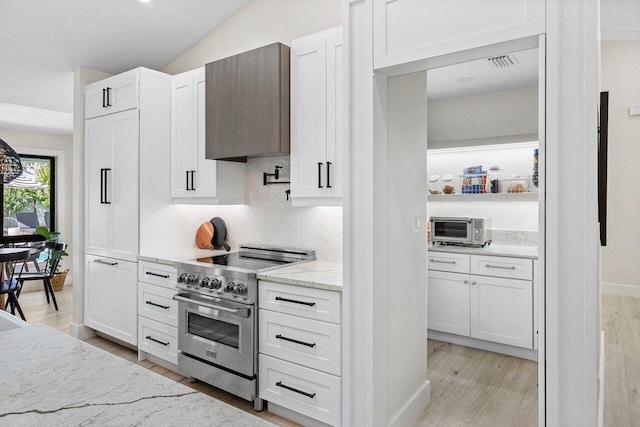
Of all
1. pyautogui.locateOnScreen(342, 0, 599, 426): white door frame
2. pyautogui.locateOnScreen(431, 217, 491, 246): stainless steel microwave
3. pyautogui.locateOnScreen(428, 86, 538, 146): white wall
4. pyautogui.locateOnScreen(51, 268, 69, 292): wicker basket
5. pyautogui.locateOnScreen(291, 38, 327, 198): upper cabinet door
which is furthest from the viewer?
pyautogui.locateOnScreen(51, 268, 69, 292): wicker basket

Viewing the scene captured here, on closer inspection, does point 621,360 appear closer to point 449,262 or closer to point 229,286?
point 449,262

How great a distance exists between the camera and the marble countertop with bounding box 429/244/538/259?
3367 millimetres

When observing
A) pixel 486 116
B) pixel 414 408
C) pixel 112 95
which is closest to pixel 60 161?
pixel 112 95

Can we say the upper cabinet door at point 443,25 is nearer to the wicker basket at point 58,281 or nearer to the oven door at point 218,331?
the oven door at point 218,331

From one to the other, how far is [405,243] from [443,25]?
119 cm

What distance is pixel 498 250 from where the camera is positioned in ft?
11.8

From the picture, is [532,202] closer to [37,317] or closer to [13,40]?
[13,40]

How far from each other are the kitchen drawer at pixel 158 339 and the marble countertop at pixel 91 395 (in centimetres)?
210

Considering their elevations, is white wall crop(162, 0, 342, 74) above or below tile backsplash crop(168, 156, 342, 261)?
above

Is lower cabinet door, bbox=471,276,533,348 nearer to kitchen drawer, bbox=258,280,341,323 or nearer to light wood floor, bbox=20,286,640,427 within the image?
light wood floor, bbox=20,286,640,427

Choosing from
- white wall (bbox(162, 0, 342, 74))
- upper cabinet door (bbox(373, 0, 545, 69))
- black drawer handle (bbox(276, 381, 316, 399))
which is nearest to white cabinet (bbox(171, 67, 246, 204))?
white wall (bbox(162, 0, 342, 74))

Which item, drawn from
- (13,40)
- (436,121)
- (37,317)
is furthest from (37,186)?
(436,121)

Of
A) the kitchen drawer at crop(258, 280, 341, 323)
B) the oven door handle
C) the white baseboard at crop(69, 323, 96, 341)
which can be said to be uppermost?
the kitchen drawer at crop(258, 280, 341, 323)

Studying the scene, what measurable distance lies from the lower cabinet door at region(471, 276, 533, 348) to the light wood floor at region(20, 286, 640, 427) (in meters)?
0.18
